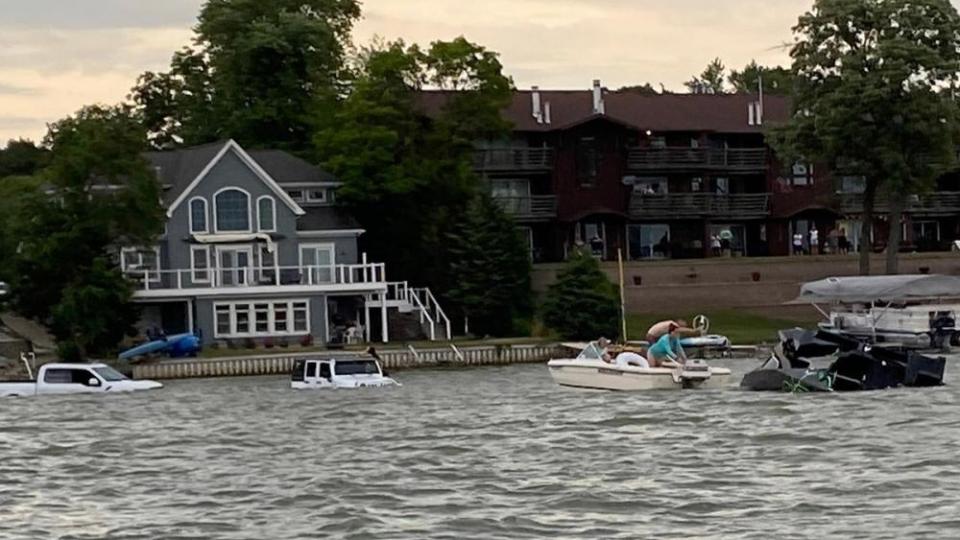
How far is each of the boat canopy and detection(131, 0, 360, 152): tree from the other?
30.4m

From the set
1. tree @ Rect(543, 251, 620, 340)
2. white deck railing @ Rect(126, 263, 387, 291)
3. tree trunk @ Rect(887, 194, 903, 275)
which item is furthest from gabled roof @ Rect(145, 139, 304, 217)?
tree trunk @ Rect(887, 194, 903, 275)

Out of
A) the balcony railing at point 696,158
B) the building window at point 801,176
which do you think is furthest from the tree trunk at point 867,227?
the building window at point 801,176

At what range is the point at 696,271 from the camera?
3944 inches

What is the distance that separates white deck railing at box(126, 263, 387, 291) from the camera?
89.9 m

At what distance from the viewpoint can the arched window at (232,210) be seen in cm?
9350

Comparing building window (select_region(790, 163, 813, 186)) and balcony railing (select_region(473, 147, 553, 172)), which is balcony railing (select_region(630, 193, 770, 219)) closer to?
building window (select_region(790, 163, 813, 186))

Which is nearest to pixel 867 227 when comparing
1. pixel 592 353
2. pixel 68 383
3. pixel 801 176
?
pixel 801 176

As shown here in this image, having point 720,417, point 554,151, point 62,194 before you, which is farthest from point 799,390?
point 554,151

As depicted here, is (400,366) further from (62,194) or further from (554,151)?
(554,151)

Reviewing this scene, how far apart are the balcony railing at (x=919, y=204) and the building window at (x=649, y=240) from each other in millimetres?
9342

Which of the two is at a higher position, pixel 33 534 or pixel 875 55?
pixel 875 55

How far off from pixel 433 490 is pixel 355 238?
6172 cm

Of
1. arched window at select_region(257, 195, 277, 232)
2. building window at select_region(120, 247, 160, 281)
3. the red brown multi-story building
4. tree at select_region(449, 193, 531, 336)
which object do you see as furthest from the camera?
the red brown multi-story building

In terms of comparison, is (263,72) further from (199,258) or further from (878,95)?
(878,95)
